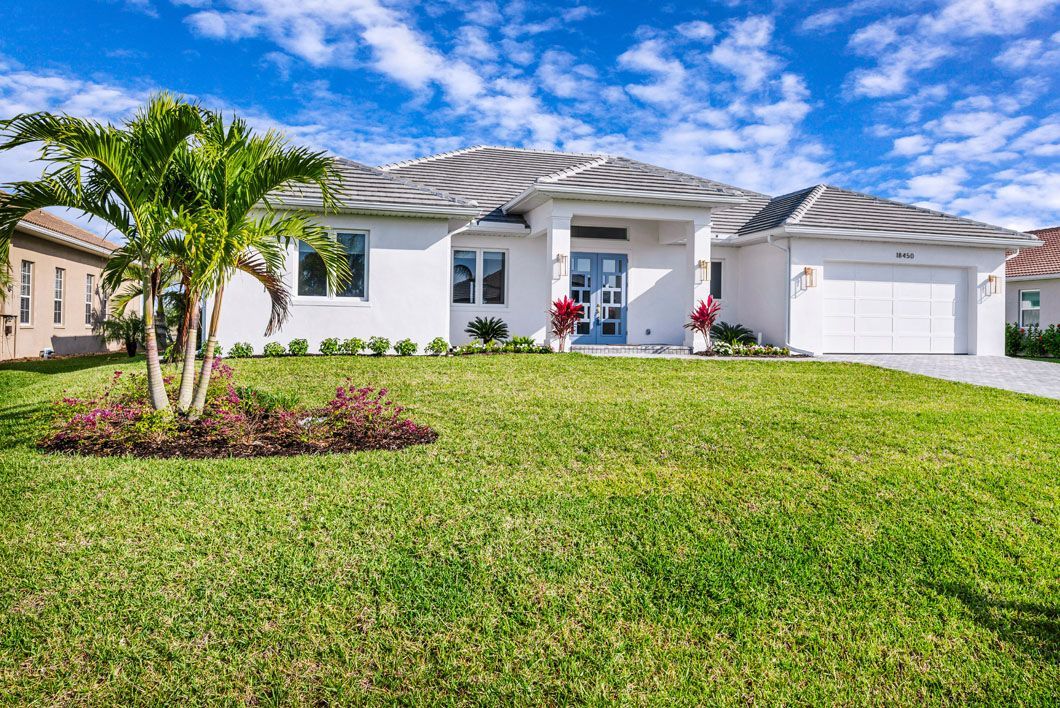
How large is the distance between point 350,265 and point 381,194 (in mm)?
1759

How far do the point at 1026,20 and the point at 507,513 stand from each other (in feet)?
53.5

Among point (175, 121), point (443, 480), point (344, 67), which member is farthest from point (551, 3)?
point (443, 480)

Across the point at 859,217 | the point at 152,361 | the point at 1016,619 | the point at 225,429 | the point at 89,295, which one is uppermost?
the point at 859,217

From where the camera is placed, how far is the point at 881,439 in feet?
23.6

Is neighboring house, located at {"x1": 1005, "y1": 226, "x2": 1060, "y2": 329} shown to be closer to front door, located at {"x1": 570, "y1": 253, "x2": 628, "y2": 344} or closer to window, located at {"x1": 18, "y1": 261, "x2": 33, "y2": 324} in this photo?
front door, located at {"x1": 570, "y1": 253, "x2": 628, "y2": 344}

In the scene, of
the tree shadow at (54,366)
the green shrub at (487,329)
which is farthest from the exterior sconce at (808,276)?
the tree shadow at (54,366)

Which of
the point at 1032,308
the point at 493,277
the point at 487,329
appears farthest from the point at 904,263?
the point at 487,329

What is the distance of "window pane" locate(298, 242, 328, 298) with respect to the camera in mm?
14688

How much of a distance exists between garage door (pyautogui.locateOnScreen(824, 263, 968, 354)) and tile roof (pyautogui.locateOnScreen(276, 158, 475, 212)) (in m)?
10.6

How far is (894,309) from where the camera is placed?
60.2ft

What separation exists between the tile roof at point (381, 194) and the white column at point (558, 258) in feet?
7.40

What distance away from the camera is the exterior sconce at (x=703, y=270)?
16.8 meters

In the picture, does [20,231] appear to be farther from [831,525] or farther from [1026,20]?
[1026,20]

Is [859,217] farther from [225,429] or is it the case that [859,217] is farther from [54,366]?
[54,366]
